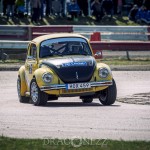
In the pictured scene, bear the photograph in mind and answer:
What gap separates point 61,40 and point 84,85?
168 cm

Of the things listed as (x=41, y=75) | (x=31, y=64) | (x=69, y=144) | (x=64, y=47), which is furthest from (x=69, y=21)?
(x=69, y=144)

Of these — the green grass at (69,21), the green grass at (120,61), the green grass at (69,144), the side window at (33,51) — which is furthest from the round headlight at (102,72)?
Answer: the green grass at (69,21)

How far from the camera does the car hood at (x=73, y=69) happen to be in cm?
1677

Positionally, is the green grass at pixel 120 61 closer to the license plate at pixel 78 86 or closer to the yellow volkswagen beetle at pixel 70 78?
the yellow volkswagen beetle at pixel 70 78

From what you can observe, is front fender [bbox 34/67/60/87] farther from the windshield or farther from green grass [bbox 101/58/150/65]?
green grass [bbox 101/58/150/65]

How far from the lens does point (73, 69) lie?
16766mm

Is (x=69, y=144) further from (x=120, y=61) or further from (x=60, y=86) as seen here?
(x=120, y=61)

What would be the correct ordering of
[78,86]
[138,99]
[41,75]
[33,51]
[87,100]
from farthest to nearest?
[33,51]
[138,99]
[87,100]
[41,75]
[78,86]

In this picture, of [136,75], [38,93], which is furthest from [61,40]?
[136,75]

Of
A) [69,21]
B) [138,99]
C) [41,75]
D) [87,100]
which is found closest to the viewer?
[41,75]

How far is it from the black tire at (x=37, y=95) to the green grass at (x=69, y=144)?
5.25 meters

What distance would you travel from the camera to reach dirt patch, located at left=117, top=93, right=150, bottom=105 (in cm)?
1745

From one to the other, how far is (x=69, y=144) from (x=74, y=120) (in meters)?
3.13

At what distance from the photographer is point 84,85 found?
1673cm
